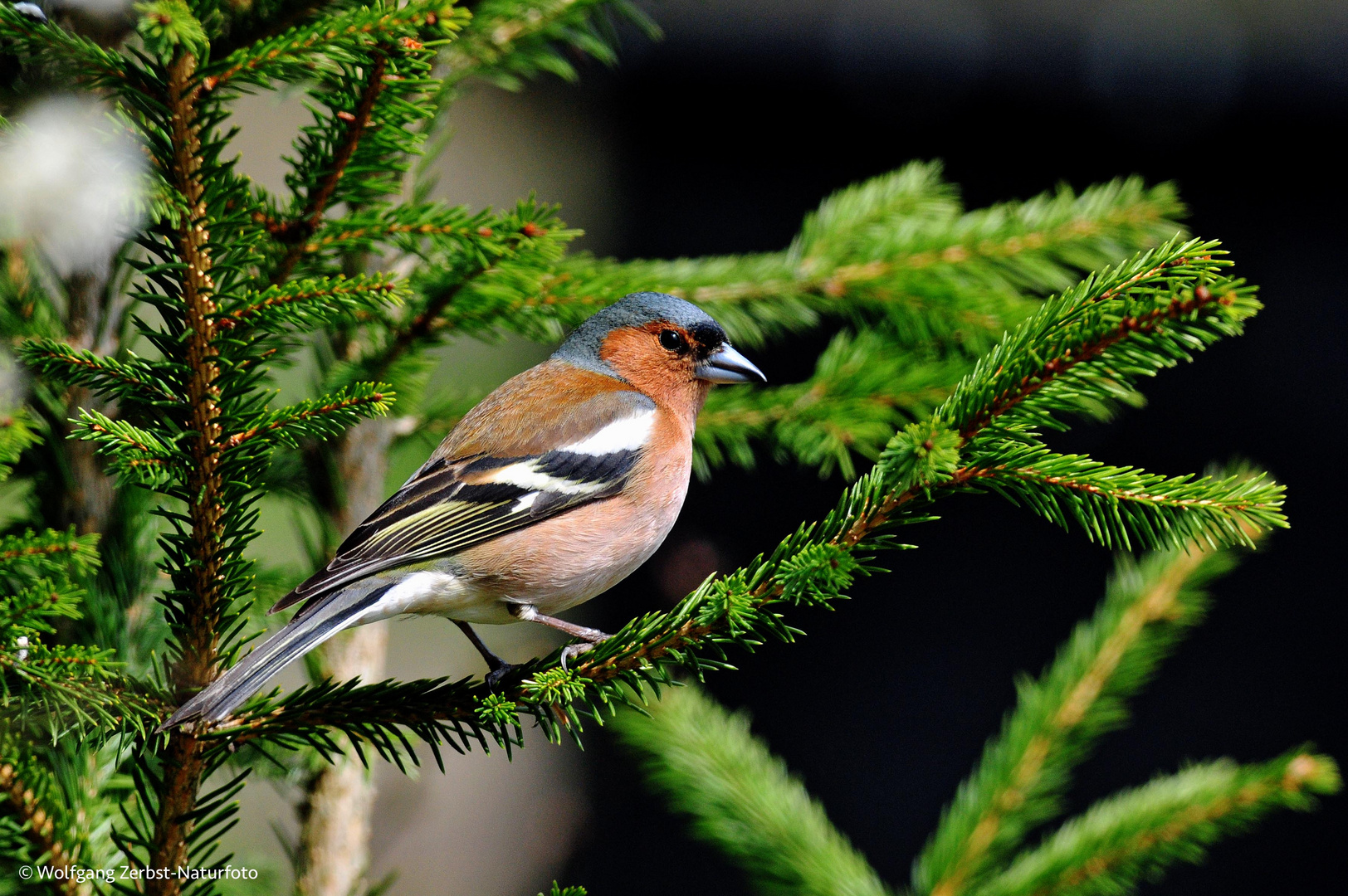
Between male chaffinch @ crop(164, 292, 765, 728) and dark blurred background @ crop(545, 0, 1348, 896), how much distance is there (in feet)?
5.55

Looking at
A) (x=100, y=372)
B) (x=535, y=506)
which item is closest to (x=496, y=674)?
(x=535, y=506)

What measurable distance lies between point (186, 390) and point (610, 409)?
111 centimetres

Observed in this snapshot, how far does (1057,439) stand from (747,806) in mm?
2837

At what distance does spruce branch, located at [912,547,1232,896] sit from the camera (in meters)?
1.88

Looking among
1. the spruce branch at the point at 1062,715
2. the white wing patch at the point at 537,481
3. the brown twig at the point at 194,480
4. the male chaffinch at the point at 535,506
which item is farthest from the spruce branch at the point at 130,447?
the spruce branch at the point at 1062,715

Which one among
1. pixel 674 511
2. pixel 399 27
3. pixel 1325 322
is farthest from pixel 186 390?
pixel 1325 322

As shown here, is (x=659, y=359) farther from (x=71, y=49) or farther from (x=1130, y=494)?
(x=71, y=49)

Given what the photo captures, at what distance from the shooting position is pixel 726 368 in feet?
7.69

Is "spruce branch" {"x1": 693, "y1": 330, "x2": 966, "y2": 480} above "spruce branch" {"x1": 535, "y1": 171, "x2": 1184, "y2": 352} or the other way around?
the other way around

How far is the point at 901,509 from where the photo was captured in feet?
4.09

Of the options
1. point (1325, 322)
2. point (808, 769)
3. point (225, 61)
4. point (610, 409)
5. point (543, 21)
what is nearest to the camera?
point (225, 61)

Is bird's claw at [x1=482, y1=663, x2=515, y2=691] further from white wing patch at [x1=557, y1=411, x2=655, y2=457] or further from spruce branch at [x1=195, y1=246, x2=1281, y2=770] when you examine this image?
white wing patch at [x1=557, y1=411, x2=655, y2=457]

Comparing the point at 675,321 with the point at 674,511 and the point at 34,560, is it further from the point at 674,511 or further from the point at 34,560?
the point at 34,560

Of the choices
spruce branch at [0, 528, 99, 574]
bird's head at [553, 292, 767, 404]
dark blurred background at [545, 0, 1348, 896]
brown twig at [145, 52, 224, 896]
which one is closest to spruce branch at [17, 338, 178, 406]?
brown twig at [145, 52, 224, 896]
